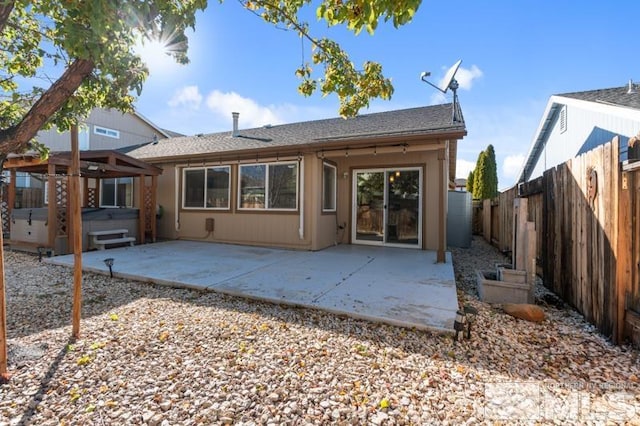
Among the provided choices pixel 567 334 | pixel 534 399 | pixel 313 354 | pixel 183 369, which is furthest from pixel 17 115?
pixel 567 334

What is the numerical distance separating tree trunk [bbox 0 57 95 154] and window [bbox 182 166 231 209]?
20.5 ft

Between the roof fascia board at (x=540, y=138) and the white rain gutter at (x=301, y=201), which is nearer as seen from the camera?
the white rain gutter at (x=301, y=201)

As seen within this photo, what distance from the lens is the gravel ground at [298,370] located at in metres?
1.86

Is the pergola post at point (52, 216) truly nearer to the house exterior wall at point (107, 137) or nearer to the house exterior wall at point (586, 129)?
the house exterior wall at point (107, 137)

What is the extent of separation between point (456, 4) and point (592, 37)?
4778 mm

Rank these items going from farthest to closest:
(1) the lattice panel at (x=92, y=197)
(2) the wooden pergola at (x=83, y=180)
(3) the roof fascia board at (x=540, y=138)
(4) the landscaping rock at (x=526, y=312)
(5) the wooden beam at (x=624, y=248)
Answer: (3) the roof fascia board at (x=540, y=138) → (1) the lattice panel at (x=92, y=197) → (2) the wooden pergola at (x=83, y=180) → (4) the landscaping rock at (x=526, y=312) → (5) the wooden beam at (x=624, y=248)

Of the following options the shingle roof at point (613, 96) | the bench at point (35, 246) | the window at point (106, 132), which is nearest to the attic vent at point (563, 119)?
the shingle roof at point (613, 96)

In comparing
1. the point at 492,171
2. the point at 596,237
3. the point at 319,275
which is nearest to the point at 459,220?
the point at 319,275

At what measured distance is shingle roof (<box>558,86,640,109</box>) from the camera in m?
6.80

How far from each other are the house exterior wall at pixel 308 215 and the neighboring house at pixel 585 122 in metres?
3.68

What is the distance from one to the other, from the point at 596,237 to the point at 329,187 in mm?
5835

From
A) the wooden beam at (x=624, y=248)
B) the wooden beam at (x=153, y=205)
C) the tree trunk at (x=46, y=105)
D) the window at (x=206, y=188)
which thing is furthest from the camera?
the wooden beam at (x=153, y=205)

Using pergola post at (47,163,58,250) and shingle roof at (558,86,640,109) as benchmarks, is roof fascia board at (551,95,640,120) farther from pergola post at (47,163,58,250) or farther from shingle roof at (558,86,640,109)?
pergola post at (47,163,58,250)

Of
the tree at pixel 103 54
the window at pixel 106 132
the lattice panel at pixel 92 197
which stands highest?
the window at pixel 106 132
